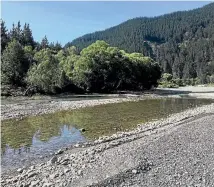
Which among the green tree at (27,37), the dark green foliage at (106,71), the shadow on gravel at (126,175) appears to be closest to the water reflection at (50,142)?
the shadow on gravel at (126,175)

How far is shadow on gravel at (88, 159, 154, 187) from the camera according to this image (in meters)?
14.5

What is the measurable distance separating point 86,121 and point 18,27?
416ft

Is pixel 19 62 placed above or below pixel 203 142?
above

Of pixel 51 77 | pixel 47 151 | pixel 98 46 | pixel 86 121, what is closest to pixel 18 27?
pixel 98 46

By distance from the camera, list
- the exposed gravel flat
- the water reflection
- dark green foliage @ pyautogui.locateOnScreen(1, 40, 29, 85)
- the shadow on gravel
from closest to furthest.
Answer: the shadow on gravel < the water reflection < the exposed gravel flat < dark green foliage @ pyautogui.locateOnScreen(1, 40, 29, 85)

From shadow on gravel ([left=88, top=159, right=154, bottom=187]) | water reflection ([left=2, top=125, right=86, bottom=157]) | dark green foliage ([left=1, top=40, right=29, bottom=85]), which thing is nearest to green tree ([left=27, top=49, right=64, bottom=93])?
dark green foliage ([left=1, top=40, right=29, bottom=85])

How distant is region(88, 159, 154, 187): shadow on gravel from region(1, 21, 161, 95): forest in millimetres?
63082

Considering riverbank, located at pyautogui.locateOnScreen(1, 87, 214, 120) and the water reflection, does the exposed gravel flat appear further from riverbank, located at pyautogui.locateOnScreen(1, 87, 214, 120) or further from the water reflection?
the water reflection

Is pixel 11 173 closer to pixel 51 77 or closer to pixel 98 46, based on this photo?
pixel 51 77

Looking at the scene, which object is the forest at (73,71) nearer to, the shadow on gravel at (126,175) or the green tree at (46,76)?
the green tree at (46,76)

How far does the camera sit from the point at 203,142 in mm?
21578

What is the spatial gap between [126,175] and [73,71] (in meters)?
78.4

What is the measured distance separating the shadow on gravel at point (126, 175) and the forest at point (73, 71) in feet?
207

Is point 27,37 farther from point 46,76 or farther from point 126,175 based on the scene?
point 126,175
